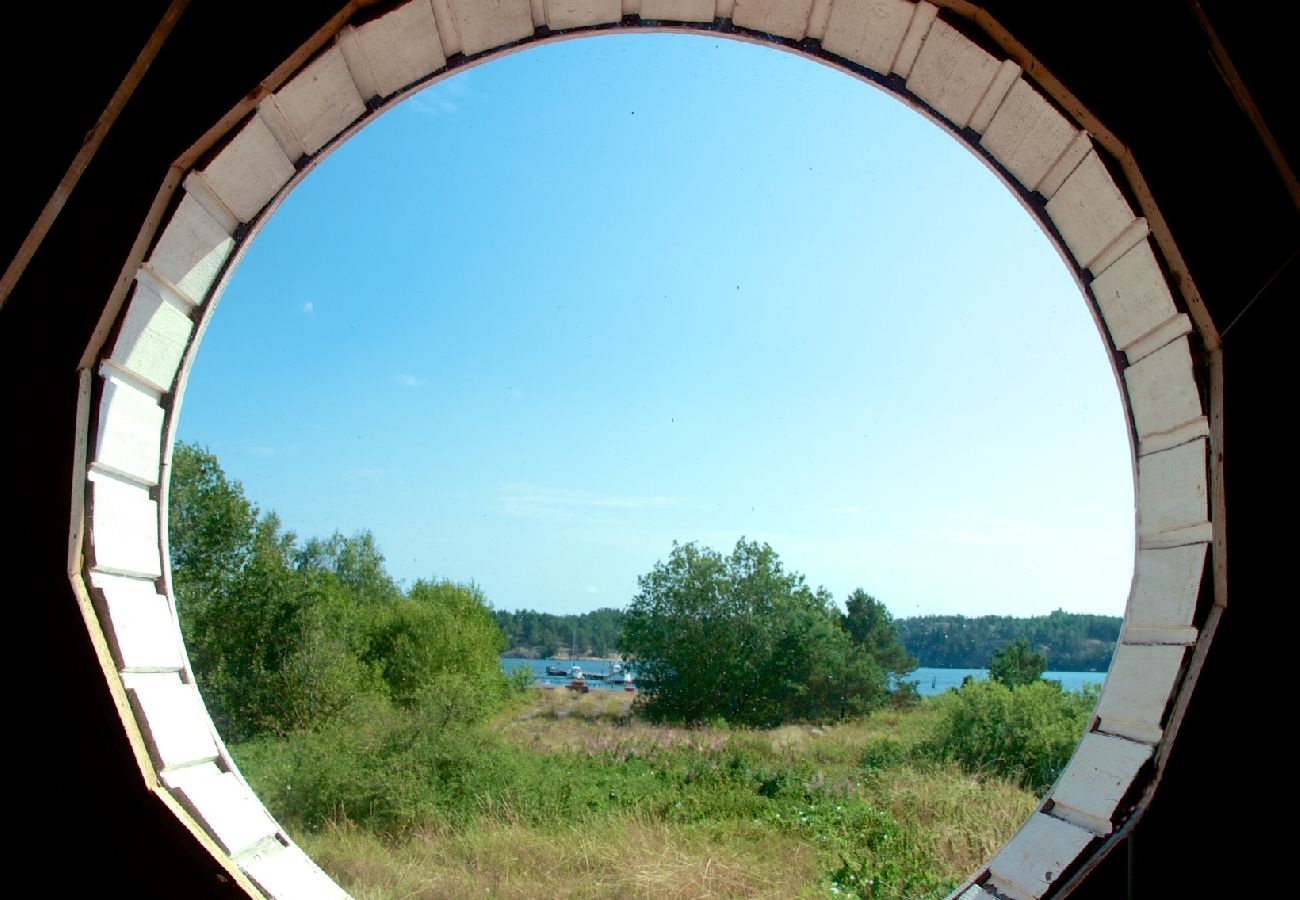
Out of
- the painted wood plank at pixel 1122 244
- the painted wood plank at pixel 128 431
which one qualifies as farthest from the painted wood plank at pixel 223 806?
the painted wood plank at pixel 1122 244

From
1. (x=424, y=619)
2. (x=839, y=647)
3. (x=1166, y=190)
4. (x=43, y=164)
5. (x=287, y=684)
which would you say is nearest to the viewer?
(x=43, y=164)

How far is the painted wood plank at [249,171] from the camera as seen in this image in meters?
1.85

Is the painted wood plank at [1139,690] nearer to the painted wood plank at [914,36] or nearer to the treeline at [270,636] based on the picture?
the painted wood plank at [914,36]

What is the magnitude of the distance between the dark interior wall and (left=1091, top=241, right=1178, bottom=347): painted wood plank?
107mm

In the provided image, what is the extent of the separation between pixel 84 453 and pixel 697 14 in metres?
2.01

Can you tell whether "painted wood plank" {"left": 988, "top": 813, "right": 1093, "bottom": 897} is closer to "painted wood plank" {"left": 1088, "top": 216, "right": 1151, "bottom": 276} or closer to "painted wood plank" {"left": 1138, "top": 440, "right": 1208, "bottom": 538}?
"painted wood plank" {"left": 1138, "top": 440, "right": 1208, "bottom": 538}

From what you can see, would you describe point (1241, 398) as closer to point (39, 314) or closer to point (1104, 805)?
point (1104, 805)

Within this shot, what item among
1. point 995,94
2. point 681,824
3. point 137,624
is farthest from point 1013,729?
point 137,624

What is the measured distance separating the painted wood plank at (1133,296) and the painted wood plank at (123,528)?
2639 millimetres

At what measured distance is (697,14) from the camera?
226 centimetres

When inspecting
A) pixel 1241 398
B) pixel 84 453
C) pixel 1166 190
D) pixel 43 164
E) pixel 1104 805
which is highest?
pixel 1166 190

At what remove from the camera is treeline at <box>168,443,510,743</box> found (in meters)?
16.7

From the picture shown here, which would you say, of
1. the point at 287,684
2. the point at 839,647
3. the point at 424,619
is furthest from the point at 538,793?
the point at 839,647

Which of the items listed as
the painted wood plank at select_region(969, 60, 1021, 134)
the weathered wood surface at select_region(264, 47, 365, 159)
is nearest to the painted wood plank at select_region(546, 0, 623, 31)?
the weathered wood surface at select_region(264, 47, 365, 159)
